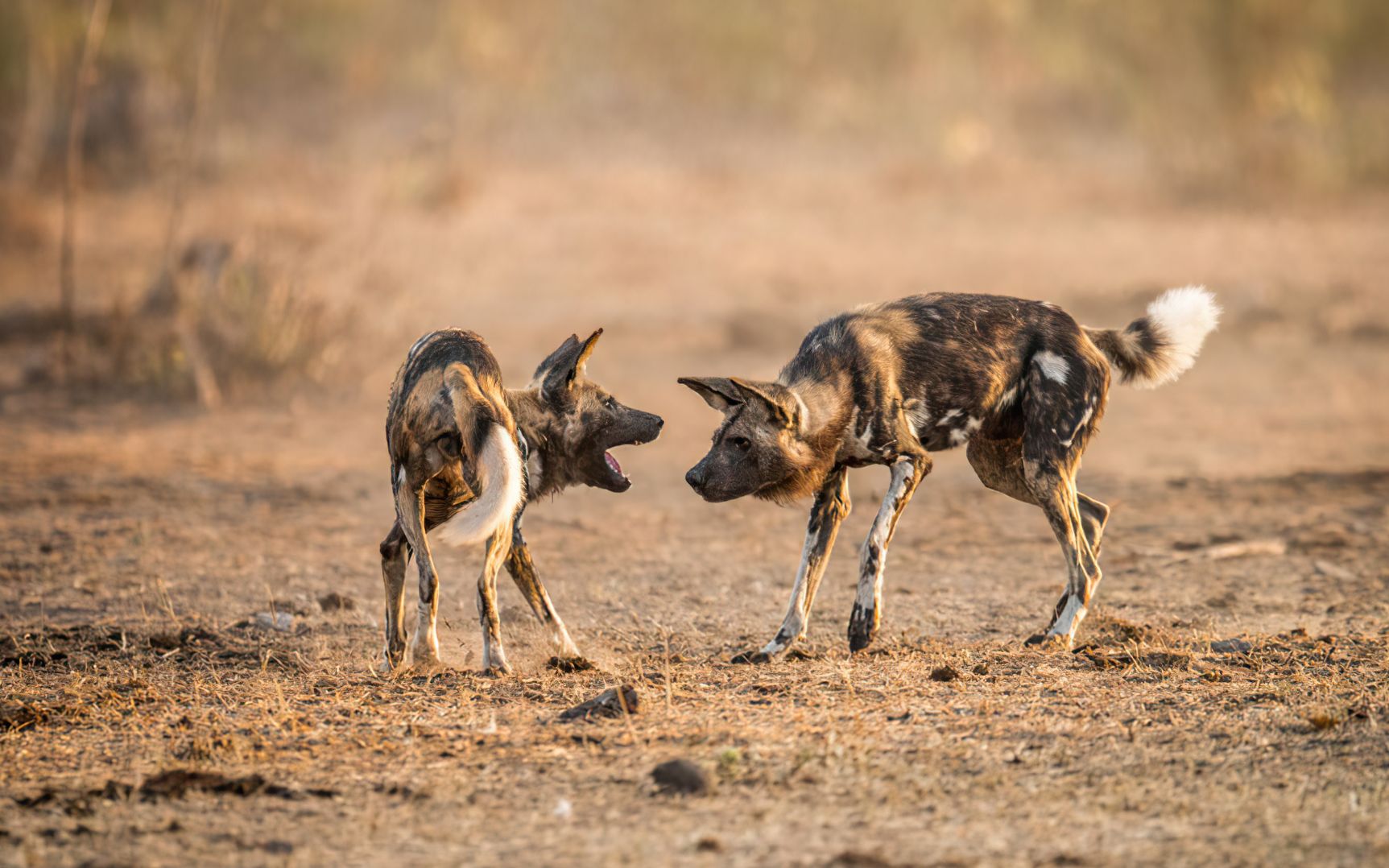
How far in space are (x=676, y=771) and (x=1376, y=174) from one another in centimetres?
1683

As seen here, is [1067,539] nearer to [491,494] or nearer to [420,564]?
[491,494]

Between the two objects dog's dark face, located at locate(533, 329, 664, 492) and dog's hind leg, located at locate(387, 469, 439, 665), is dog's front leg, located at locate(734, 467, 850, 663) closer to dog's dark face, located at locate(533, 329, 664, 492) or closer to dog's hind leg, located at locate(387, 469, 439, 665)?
dog's dark face, located at locate(533, 329, 664, 492)

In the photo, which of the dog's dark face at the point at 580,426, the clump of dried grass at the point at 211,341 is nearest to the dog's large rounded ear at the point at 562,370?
the dog's dark face at the point at 580,426

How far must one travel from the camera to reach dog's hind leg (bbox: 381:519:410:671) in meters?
4.79

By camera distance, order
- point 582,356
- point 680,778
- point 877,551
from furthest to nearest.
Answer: point 582,356
point 877,551
point 680,778

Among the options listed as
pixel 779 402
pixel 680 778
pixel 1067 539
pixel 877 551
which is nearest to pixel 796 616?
pixel 877 551

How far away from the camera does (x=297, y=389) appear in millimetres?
10508

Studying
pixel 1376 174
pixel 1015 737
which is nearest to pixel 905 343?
pixel 1015 737

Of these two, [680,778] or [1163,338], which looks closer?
[680,778]

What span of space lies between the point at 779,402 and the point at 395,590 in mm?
1376

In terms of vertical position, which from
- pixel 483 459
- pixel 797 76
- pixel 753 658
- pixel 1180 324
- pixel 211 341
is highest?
pixel 797 76

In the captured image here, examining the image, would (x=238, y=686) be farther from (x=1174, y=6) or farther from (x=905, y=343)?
(x=1174, y=6)

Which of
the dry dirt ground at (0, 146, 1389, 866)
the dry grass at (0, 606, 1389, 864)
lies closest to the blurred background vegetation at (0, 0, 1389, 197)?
the dry dirt ground at (0, 146, 1389, 866)

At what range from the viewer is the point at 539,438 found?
5145 mm
